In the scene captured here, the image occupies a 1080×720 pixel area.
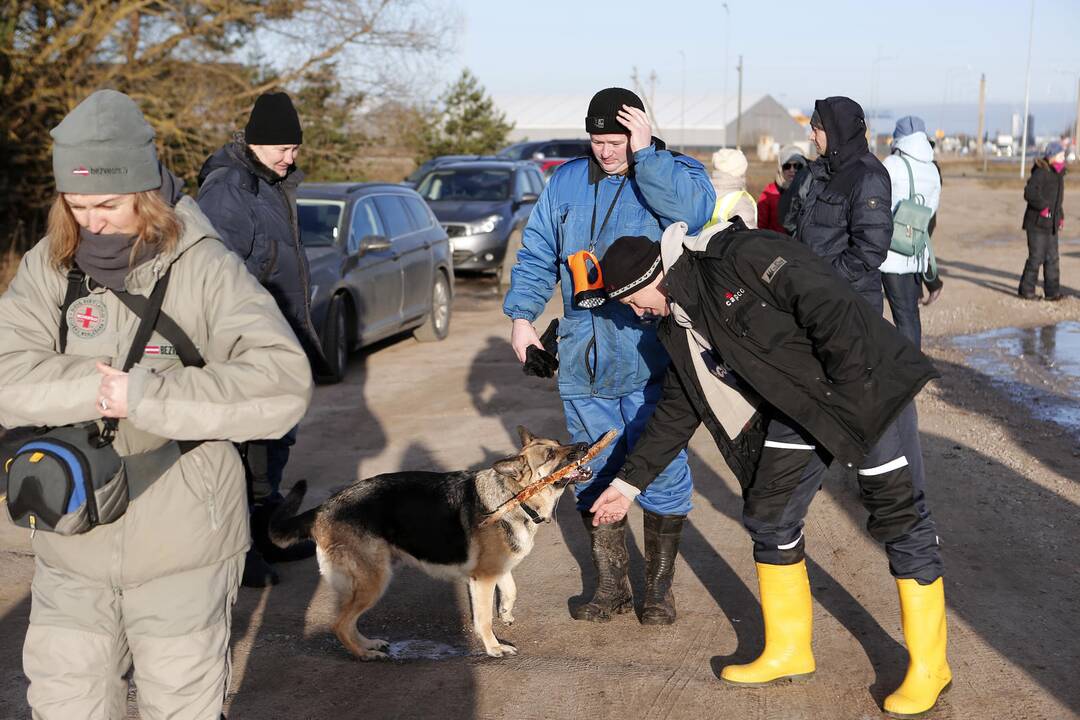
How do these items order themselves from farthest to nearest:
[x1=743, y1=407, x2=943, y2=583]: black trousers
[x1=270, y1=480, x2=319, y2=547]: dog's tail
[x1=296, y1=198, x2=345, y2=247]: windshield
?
1. [x1=296, y1=198, x2=345, y2=247]: windshield
2. [x1=270, y1=480, x2=319, y2=547]: dog's tail
3. [x1=743, y1=407, x2=943, y2=583]: black trousers

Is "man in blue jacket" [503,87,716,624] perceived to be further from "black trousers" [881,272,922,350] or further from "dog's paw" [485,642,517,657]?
"black trousers" [881,272,922,350]

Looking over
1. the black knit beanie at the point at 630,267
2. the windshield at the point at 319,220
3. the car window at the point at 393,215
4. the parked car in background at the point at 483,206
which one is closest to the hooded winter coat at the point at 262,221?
the black knit beanie at the point at 630,267

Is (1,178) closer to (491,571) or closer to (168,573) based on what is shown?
(491,571)

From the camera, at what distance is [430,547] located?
4.86 m

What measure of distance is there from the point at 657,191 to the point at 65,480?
2.77 meters

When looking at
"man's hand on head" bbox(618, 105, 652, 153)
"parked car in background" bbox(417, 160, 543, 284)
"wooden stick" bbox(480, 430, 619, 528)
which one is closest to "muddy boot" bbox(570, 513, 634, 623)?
"wooden stick" bbox(480, 430, 619, 528)

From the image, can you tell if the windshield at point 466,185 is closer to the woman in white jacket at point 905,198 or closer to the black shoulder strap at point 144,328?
the woman in white jacket at point 905,198

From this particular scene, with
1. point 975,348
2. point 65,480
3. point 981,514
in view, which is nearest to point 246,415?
point 65,480

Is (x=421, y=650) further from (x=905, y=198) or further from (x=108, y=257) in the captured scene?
(x=905, y=198)

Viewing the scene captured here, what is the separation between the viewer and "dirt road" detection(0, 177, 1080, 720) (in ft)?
13.7

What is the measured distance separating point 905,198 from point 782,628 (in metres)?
4.47

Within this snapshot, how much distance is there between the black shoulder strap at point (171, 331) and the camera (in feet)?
8.67

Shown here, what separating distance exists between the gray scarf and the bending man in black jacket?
1.89m

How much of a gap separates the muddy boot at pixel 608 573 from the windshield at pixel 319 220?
20.6 feet
